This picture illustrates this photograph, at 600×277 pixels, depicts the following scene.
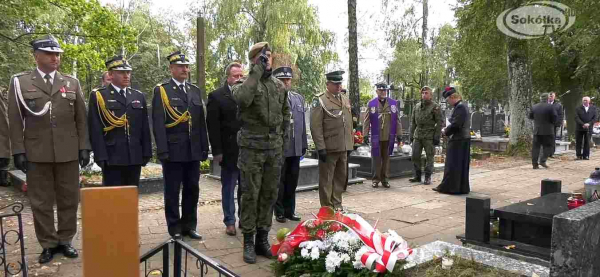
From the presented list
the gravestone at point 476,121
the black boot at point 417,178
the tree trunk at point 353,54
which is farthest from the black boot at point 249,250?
the gravestone at point 476,121

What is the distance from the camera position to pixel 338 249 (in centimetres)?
330

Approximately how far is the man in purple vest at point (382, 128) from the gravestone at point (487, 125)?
1281cm

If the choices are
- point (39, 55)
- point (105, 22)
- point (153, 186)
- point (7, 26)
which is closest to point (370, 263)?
point (39, 55)

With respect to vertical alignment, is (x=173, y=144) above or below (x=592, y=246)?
above

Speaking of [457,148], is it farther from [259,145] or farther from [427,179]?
[259,145]

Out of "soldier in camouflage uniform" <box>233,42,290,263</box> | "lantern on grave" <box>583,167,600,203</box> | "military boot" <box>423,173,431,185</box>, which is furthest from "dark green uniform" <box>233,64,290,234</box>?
"military boot" <box>423,173,431,185</box>

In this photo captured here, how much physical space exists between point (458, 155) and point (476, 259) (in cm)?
499

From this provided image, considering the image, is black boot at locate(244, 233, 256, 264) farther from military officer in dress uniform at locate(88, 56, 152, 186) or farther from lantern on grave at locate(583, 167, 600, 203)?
lantern on grave at locate(583, 167, 600, 203)

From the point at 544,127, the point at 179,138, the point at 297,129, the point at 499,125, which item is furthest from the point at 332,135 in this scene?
the point at 499,125

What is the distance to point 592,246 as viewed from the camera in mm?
2793

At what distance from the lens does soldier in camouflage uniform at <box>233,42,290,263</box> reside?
4215 mm

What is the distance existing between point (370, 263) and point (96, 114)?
10.5ft

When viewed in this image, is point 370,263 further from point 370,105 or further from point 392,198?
point 370,105

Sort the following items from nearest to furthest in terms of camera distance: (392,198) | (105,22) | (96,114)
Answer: (96,114) < (392,198) < (105,22)
